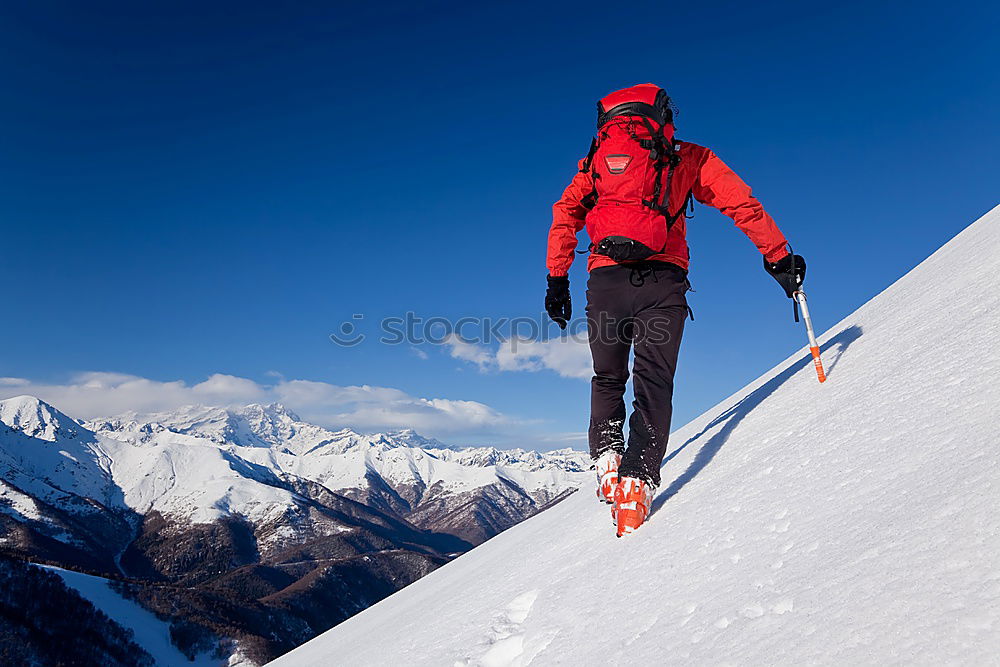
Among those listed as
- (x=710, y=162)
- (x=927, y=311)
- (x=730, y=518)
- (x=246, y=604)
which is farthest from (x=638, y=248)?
(x=246, y=604)

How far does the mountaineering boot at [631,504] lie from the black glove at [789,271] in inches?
90.4

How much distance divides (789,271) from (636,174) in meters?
1.69

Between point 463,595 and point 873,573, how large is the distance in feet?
12.0

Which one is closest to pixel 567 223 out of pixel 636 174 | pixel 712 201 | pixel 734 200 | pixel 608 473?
pixel 636 174

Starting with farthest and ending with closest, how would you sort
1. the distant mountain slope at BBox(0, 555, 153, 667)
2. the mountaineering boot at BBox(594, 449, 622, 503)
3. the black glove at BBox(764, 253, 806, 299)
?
the distant mountain slope at BBox(0, 555, 153, 667)
the black glove at BBox(764, 253, 806, 299)
the mountaineering boot at BBox(594, 449, 622, 503)

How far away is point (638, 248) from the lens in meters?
4.50

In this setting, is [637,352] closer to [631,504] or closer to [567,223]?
[631,504]

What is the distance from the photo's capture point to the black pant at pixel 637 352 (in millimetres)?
4414

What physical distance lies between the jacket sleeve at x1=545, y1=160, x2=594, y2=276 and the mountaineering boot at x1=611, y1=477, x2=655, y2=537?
7.28ft

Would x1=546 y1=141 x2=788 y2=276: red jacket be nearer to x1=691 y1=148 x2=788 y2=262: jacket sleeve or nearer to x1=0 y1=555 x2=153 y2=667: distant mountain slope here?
x1=691 y1=148 x2=788 y2=262: jacket sleeve

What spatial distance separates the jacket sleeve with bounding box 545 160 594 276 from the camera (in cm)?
532

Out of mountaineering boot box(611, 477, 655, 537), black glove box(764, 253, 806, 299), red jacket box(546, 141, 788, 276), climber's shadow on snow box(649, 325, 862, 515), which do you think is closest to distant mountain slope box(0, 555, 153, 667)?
climber's shadow on snow box(649, 325, 862, 515)

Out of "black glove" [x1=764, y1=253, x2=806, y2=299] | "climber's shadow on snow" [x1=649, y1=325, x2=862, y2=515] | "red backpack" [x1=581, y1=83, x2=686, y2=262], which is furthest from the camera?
"black glove" [x1=764, y1=253, x2=806, y2=299]

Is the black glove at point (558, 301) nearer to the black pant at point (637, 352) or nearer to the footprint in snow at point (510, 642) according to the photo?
the black pant at point (637, 352)
